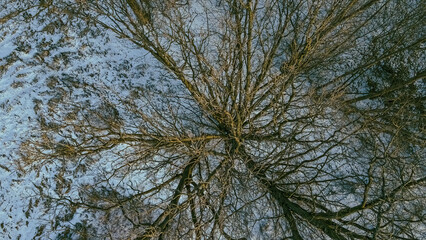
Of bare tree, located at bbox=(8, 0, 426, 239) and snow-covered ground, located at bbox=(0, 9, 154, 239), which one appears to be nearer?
bare tree, located at bbox=(8, 0, 426, 239)

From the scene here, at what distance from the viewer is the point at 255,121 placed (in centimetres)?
743

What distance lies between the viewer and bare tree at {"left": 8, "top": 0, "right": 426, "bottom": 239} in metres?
6.15

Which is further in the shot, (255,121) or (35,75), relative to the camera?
(35,75)

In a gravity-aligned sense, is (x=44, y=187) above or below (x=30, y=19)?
below

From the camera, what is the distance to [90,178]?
8367mm

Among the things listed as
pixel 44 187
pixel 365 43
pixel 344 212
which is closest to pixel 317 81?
pixel 365 43

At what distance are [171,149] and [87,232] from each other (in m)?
3.45

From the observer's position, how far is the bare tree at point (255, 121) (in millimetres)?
6152

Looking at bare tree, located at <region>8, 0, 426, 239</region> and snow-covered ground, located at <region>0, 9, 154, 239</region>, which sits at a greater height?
snow-covered ground, located at <region>0, 9, 154, 239</region>

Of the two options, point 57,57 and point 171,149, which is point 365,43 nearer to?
point 171,149

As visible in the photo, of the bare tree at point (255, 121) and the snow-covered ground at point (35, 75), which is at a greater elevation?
Result: the snow-covered ground at point (35, 75)

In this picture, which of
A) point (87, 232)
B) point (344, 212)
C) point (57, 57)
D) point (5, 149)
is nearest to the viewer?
point (344, 212)

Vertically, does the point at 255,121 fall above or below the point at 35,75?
below

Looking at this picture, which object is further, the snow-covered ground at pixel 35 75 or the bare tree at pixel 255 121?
the snow-covered ground at pixel 35 75
